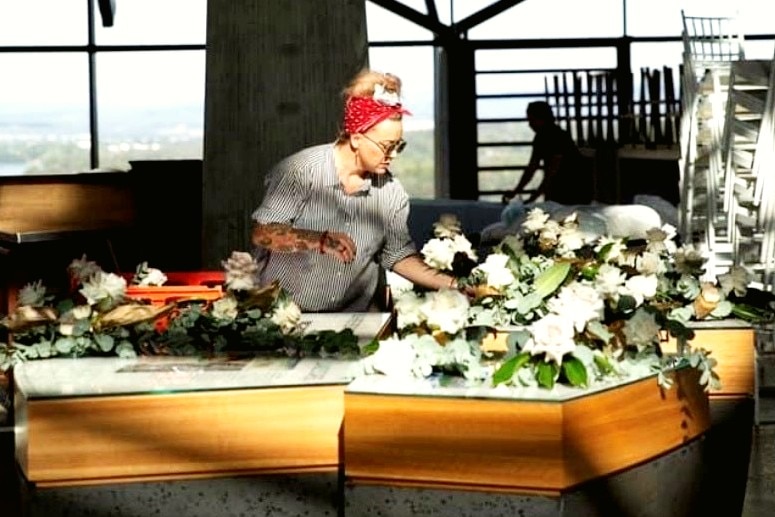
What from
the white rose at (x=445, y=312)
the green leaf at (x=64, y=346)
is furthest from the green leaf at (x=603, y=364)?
the green leaf at (x=64, y=346)

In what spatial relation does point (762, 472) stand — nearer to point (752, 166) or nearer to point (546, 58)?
point (752, 166)

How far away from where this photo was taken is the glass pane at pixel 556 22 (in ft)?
57.0

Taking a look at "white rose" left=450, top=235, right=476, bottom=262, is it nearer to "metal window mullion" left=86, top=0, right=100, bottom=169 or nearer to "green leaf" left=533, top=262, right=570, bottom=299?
"green leaf" left=533, top=262, right=570, bottom=299

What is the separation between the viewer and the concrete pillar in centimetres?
661

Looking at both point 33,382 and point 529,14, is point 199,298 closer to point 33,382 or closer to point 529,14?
point 33,382

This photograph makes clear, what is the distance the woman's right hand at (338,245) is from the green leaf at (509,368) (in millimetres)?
1366

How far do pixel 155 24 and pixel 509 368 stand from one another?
13708 millimetres

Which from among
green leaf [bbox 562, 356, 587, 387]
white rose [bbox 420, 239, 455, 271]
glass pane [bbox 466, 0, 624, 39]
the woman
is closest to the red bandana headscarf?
the woman

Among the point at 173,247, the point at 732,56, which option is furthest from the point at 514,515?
the point at 732,56

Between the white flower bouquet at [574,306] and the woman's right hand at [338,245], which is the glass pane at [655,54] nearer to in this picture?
the white flower bouquet at [574,306]

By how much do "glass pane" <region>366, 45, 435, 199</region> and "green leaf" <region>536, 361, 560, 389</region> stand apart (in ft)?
44.8

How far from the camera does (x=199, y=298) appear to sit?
4.49 meters

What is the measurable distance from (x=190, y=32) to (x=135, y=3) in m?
0.61

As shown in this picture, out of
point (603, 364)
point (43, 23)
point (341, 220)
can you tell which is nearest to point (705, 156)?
point (341, 220)
